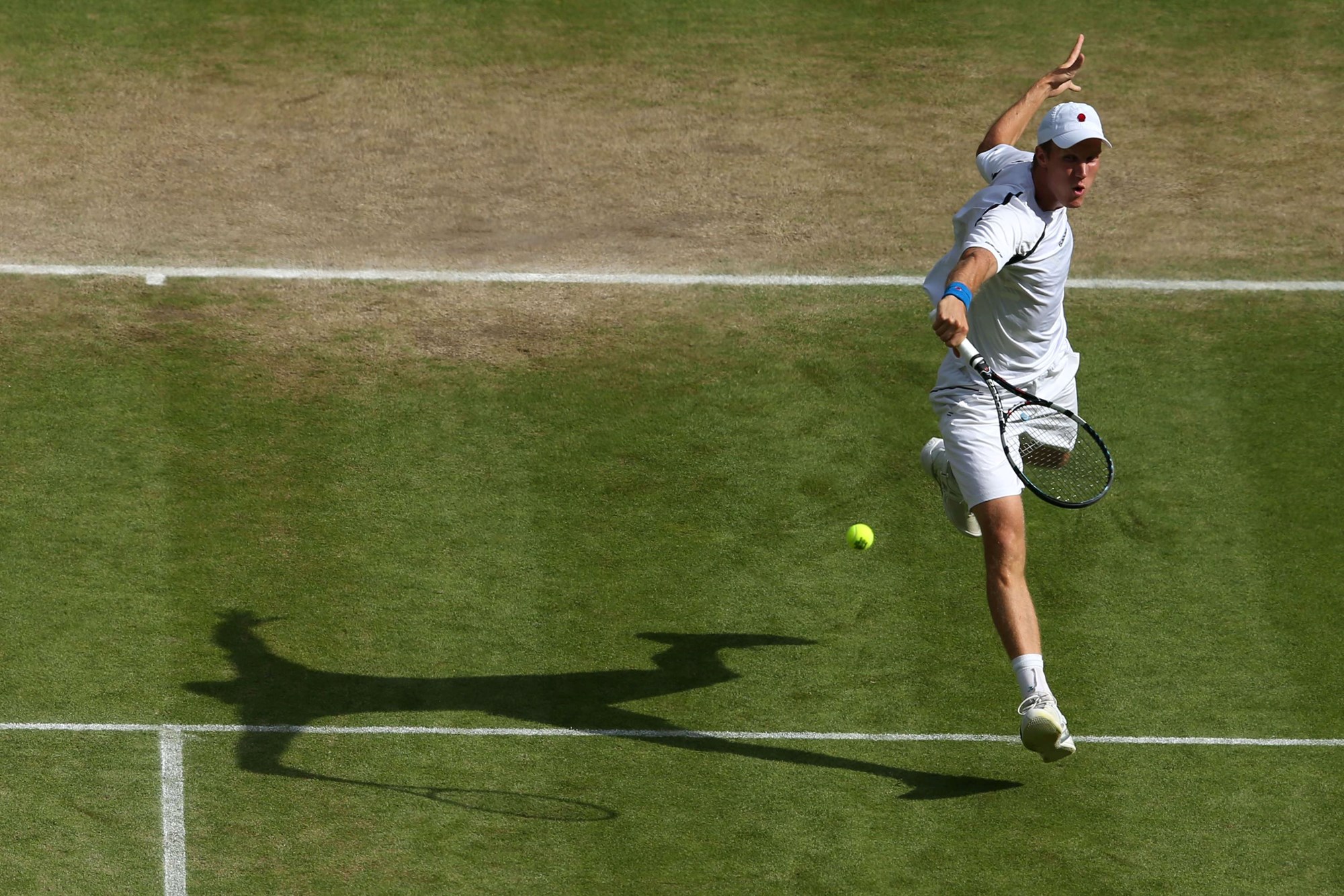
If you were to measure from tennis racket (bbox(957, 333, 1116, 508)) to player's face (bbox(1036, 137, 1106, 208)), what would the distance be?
2.81 feet

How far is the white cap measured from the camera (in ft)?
29.0

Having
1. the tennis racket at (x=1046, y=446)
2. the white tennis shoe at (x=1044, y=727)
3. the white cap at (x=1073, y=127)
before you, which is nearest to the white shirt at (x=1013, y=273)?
the tennis racket at (x=1046, y=446)

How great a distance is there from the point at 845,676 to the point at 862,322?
3.67m

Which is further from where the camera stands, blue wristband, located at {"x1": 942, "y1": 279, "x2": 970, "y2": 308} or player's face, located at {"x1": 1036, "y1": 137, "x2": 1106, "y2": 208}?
player's face, located at {"x1": 1036, "y1": 137, "x2": 1106, "y2": 208}

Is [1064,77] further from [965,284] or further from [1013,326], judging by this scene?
[965,284]

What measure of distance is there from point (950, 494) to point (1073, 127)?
2.15 meters

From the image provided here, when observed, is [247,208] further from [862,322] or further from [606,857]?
[606,857]

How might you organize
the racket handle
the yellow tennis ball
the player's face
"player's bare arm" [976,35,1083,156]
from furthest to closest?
the yellow tennis ball → "player's bare arm" [976,35,1083,156] → the player's face → the racket handle

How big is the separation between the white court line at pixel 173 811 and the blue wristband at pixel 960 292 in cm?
426

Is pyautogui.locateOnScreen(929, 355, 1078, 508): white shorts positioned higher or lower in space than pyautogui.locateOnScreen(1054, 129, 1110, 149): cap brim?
lower

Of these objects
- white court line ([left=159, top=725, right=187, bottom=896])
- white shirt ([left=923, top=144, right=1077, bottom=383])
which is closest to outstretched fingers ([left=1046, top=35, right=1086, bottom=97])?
white shirt ([left=923, top=144, right=1077, bottom=383])

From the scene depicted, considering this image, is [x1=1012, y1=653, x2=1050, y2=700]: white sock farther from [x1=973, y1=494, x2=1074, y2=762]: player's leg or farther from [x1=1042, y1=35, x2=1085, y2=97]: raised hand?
[x1=1042, y1=35, x2=1085, y2=97]: raised hand

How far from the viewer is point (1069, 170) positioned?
9.00 metres

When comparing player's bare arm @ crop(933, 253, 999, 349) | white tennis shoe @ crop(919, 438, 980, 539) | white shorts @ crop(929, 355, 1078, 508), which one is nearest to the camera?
player's bare arm @ crop(933, 253, 999, 349)
